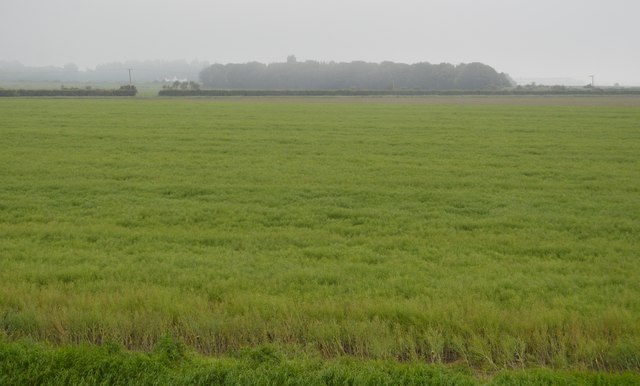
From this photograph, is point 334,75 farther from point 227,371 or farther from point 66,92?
point 227,371

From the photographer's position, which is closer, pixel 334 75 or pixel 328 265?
pixel 328 265

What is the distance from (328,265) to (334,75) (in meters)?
151

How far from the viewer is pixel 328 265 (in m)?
8.00

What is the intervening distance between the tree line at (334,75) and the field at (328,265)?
4749 inches

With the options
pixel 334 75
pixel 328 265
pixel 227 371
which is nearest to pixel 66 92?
pixel 328 265

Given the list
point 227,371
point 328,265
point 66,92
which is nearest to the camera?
point 227,371

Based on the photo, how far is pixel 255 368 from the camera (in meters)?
4.78

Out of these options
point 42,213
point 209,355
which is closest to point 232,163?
point 42,213

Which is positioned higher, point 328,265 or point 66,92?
point 66,92

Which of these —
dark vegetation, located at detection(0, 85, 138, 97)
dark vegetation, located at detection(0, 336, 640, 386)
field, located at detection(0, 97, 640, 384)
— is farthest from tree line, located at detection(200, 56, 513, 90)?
dark vegetation, located at detection(0, 336, 640, 386)

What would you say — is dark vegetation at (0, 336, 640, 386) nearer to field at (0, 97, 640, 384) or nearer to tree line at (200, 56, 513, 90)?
field at (0, 97, 640, 384)

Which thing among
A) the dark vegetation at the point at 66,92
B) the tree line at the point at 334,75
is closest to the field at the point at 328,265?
the dark vegetation at the point at 66,92

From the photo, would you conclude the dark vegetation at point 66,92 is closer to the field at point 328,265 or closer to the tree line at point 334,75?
the field at point 328,265

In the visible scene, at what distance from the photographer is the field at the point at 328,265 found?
Result: 5449 millimetres
